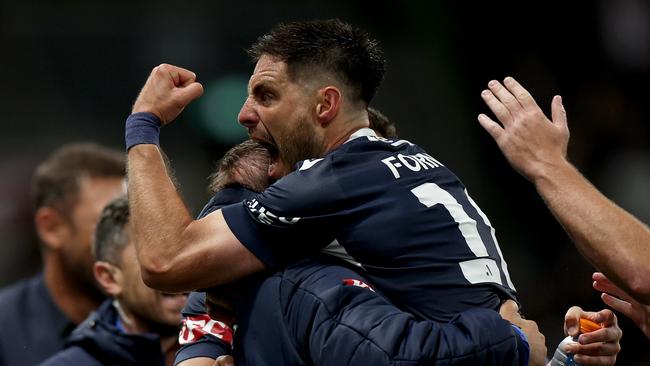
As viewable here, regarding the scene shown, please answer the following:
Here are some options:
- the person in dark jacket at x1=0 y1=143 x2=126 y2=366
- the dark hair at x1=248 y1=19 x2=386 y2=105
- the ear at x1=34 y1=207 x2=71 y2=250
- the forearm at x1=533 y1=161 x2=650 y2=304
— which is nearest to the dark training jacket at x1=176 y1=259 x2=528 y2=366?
the forearm at x1=533 y1=161 x2=650 y2=304

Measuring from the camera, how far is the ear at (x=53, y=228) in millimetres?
6895

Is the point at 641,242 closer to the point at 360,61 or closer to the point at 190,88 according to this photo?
the point at 360,61

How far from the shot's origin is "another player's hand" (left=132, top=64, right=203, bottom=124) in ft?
12.8

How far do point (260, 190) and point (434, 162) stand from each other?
63 centimetres

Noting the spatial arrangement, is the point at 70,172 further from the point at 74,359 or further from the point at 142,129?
the point at 142,129

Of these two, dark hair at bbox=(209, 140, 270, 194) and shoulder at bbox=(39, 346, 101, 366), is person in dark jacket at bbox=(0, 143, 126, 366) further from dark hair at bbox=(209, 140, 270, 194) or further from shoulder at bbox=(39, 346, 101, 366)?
dark hair at bbox=(209, 140, 270, 194)

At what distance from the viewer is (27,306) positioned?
6.64m

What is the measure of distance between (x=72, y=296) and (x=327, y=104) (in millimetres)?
3377

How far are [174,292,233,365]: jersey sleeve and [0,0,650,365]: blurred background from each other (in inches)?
238

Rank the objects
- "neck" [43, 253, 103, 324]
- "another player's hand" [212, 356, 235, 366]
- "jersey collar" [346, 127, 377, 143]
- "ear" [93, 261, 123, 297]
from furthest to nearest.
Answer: "neck" [43, 253, 103, 324], "ear" [93, 261, 123, 297], "jersey collar" [346, 127, 377, 143], "another player's hand" [212, 356, 235, 366]

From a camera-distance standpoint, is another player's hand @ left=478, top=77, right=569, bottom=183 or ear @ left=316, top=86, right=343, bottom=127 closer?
another player's hand @ left=478, top=77, right=569, bottom=183

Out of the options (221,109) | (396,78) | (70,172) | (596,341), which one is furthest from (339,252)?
(396,78)

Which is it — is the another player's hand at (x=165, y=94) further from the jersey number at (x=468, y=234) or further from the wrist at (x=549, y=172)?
the wrist at (x=549, y=172)

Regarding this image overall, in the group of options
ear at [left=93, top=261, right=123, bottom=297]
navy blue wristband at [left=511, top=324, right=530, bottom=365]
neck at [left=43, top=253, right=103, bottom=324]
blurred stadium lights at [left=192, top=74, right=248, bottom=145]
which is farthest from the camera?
blurred stadium lights at [left=192, top=74, right=248, bottom=145]
